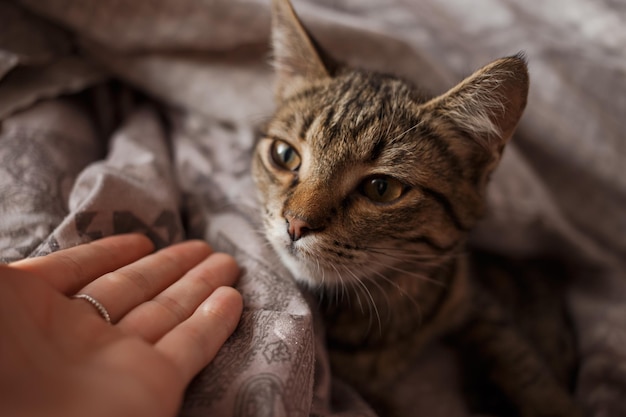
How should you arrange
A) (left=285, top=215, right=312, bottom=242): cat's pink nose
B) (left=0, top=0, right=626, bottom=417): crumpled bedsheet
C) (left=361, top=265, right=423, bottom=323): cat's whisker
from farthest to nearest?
(left=0, top=0, right=626, bottom=417): crumpled bedsheet, (left=361, top=265, right=423, bottom=323): cat's whisker, (left=285, top=215, right=312, bottom=242): cat's pink nose

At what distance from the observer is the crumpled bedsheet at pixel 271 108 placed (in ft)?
3.70

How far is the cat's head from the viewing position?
0.89 meters

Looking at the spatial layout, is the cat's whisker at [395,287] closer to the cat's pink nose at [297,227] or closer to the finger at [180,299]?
the cat's pink nose at [297,227]

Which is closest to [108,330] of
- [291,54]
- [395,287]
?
[395,287]

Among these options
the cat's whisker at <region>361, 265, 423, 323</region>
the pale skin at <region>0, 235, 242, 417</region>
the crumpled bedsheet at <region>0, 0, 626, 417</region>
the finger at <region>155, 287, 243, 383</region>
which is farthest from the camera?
the crumpled bedsheet at <region>0, 0, 626, 417</region>

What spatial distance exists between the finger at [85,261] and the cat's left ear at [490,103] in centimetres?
69

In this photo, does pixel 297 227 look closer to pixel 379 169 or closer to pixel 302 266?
pixel 302 266

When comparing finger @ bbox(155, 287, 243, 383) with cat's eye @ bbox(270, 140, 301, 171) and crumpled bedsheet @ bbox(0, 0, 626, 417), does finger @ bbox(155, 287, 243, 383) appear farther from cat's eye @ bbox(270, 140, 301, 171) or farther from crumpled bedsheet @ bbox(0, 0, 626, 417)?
cat's eye @ bbox(270, 140, 301, 171)

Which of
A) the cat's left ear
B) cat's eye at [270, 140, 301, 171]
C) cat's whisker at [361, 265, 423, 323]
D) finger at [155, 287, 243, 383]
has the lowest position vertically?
cat's whisker at [361, 265, 423, 323]

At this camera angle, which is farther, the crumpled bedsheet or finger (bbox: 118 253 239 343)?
the crumpled bedsheet

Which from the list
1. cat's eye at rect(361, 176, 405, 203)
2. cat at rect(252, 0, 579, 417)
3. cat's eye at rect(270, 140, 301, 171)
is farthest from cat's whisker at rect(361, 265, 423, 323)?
cat's eye at rect(270, 140, 301, 171)

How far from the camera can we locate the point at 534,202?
4.22 feet

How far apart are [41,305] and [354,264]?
541mm

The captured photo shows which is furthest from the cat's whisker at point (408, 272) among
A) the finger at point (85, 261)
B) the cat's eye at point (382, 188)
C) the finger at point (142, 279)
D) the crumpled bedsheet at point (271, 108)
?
the finger at point (85, 261)
